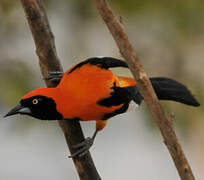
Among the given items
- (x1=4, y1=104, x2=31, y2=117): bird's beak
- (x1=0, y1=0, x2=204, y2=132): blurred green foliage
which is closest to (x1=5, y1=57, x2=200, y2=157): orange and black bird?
(x1=4, y1=104, x2=31, y2=117): bird's beak

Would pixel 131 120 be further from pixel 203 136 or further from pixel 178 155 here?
pixel 178 155

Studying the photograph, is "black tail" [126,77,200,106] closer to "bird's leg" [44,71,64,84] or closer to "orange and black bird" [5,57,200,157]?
"orange and black bird" [5,57,200,157]

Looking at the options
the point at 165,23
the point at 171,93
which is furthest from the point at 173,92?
the point at 165,23

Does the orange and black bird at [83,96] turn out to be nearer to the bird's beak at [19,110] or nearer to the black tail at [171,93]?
the bird's beak at [19,110]

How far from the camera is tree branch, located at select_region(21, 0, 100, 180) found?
1536 millimetres

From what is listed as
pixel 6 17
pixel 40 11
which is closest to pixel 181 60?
pixel 6 17

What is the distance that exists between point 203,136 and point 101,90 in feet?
5.94

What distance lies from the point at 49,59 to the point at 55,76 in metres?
0.08

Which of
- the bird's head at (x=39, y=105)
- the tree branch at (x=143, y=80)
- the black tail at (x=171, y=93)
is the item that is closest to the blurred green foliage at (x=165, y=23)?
the black tail at (x=171, y=93)

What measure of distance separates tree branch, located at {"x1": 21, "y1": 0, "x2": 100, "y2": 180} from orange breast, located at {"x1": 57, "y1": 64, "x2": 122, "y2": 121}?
7 cm

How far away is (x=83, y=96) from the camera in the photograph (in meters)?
1.53

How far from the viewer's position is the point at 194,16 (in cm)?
290

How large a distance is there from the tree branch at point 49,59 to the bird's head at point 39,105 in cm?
9

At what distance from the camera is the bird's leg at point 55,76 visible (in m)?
1.62
